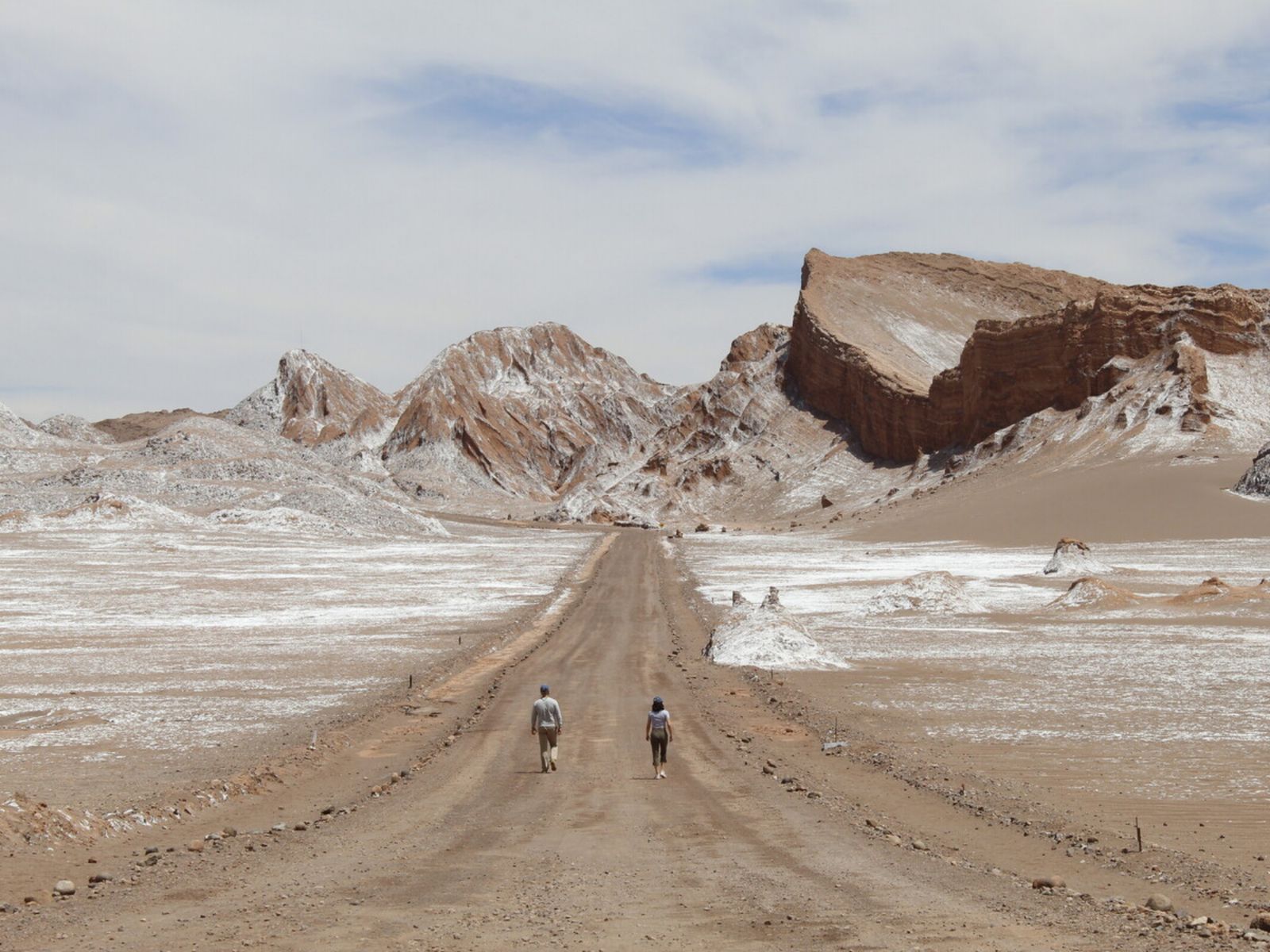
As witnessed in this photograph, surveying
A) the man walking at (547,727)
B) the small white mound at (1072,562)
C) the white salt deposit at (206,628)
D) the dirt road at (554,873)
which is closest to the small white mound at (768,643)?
the white salt deposit at (206,628)

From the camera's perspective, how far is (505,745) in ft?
52.5

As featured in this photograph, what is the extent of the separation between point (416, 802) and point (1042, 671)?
13293 millimetres

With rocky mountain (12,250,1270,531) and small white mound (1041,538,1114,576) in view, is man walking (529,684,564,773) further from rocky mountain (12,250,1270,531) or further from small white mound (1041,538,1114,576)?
rocky mountain (12,250,1270,531)

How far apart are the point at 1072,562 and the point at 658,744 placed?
3384 centimetres

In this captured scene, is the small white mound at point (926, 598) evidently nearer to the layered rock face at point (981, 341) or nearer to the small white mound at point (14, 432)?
the layered rock face at point (981, 341)

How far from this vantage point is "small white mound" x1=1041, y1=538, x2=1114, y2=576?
43.4 m

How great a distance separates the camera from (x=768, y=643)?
24.6 m

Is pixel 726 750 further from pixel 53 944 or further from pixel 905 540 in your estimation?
pixel 905 540

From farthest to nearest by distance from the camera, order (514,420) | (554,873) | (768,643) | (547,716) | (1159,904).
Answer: (514,420) < (768,643) < (547,716) < (554,873) < (1159,904)

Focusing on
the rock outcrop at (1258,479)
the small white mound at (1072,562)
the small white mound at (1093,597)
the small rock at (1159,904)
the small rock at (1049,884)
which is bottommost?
the small rock at (1049,884)

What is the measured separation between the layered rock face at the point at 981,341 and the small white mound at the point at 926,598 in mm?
49756

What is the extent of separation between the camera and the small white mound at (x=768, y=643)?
2386 cm

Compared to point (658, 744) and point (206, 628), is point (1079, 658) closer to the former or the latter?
point (658, 744)

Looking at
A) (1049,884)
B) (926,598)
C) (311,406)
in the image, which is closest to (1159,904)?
(1049,884)
